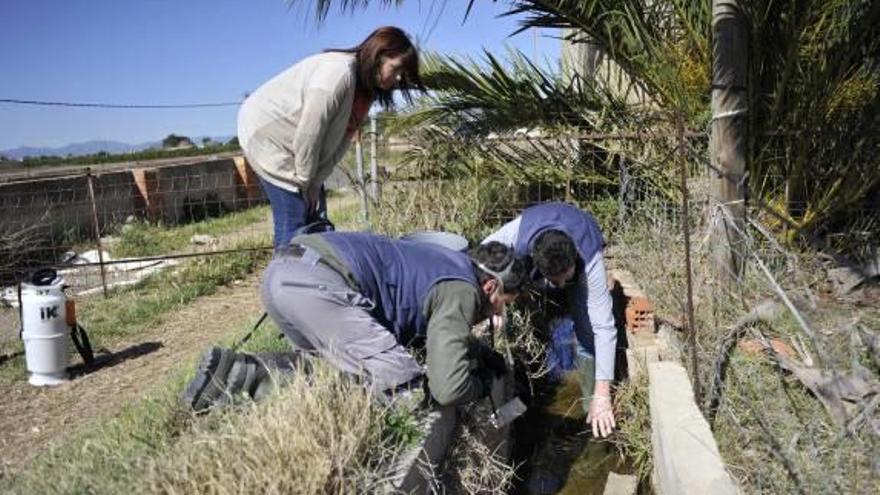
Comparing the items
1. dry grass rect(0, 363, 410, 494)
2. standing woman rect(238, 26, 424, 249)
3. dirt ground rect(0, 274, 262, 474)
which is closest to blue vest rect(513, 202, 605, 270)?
standing woman rect(238, 26, 424, 249)

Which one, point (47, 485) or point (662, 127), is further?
point (662, 127)

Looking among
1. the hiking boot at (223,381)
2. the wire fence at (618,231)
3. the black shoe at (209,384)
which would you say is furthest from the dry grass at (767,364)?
the black shoe at (209,384)

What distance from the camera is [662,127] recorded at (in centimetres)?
582

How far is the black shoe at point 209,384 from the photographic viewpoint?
116 inches

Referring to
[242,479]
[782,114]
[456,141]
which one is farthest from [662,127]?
[242,479]

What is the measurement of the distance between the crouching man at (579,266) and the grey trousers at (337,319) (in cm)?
79

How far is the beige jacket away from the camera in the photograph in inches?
144

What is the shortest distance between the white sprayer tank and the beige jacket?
6.10 feet

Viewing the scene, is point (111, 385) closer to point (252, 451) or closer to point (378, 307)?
point (378, 307)

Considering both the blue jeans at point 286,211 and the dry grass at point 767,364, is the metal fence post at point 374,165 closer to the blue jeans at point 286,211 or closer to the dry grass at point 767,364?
the dry grass at point 767,364

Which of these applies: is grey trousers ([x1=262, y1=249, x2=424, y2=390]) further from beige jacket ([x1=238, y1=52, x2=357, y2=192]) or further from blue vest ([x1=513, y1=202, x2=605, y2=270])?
blue vest ([x1=513, y1=202, x2=605, y2=270])

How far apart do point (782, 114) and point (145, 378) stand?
4442 mm

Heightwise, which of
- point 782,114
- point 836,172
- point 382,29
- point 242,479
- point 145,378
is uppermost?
point 382,29

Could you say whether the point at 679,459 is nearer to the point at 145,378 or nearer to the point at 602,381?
the point at 602,381
